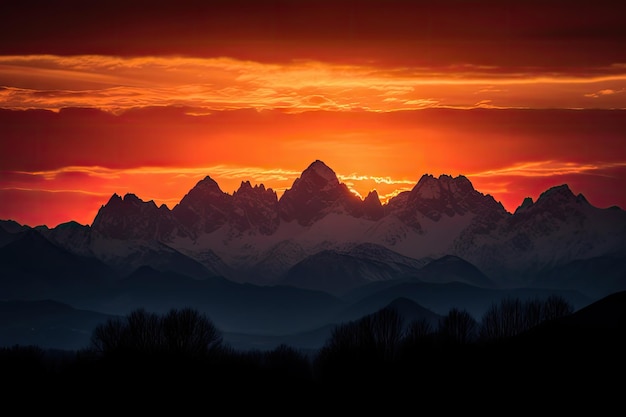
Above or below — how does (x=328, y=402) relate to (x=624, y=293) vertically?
below

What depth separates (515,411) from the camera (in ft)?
501

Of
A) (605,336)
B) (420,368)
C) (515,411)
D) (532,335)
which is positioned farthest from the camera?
(420,368)

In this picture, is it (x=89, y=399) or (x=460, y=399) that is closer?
(x=460, y=399)

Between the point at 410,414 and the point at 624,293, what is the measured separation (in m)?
43.1

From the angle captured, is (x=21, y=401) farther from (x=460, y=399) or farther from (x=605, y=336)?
(x=605, y=336)

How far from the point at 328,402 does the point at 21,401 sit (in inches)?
1793

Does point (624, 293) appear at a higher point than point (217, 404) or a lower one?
higher

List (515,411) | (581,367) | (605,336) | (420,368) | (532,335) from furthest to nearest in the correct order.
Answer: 1. (420,368)
2. (532,335)
3. (605,336)
4. (581,367)
5. (515,411)

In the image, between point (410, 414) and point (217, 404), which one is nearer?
point (410, 414)

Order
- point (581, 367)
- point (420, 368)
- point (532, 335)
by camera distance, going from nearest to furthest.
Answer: point (581, 367)
point (532, 335)
point (420, 368)

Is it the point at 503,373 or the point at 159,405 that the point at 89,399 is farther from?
the point at 503,373

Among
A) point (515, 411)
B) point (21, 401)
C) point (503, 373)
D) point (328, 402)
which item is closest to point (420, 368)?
point (328, 402)

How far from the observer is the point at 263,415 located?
183 m

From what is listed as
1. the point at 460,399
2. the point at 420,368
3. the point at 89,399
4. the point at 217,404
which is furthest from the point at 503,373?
the point at 89,399
